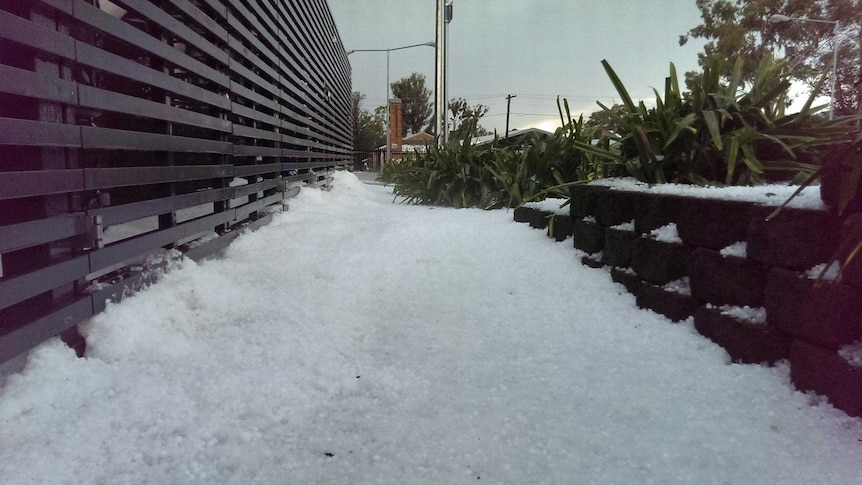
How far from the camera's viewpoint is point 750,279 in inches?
68.2

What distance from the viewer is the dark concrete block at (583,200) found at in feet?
9.36

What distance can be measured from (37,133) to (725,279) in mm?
2176

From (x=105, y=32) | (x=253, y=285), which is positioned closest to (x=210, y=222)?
(x=253, y=285)

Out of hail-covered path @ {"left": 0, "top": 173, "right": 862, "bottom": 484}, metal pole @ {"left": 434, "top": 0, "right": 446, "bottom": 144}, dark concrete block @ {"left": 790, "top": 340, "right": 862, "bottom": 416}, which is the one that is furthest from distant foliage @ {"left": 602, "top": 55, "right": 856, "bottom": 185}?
metal pole @ {"left": 434, "top": 0, "right": 446, "bottom": 144}

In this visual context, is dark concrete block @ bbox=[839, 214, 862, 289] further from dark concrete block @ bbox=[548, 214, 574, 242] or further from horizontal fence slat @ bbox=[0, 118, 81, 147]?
horizontal fence slat @ bbox=[0, 118, 81, 147]

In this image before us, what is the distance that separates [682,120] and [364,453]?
2.21 meters

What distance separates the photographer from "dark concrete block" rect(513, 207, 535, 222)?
3.88m

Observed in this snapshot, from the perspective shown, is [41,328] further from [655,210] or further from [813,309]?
[655,210]

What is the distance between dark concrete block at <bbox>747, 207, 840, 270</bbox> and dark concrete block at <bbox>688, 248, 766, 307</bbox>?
0.25 feet

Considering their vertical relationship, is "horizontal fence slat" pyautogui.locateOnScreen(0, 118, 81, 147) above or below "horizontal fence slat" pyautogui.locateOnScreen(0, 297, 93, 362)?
above

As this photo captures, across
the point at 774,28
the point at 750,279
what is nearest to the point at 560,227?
the point at 750,279

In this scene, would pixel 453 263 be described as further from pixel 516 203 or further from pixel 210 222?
pixel 516 203

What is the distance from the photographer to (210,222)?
2.93 meters

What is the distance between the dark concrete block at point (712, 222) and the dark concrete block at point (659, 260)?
0.07 m
